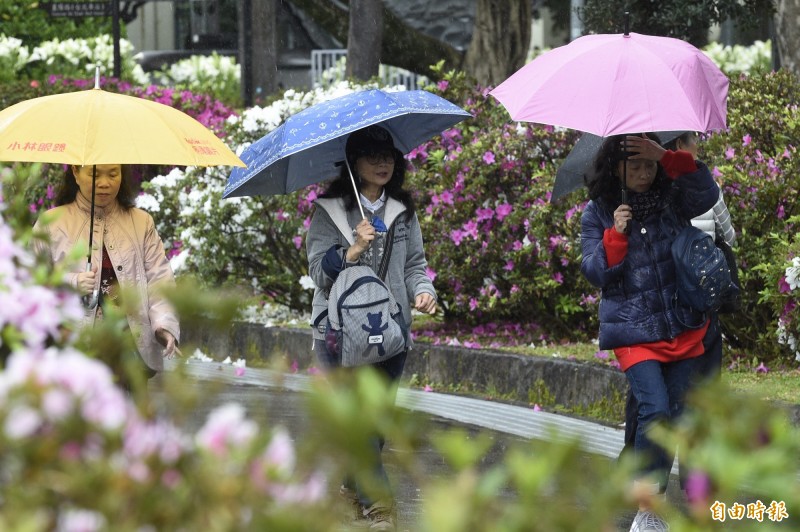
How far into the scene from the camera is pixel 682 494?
655 centimetres

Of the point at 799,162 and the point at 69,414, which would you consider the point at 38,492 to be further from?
the point at 799,162

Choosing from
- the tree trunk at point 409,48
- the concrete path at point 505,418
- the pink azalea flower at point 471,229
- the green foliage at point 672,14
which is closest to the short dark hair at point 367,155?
the concrete path at point 505,418

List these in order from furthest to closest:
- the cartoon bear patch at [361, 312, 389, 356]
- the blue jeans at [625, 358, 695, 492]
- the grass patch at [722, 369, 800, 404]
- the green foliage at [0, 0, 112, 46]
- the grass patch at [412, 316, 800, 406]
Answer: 1. the green foliage at [0, 0, 112, 46]
2. the grass patch at [412, 316, 800, 406]
3. the grass patch at [722, 369, 800, 404]
4. the cartoon bear patch at [361, 312, 389, 356]
5. the blue jeans at [625, 358, 695, 492]

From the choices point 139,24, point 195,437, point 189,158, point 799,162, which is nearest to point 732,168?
point 799,162

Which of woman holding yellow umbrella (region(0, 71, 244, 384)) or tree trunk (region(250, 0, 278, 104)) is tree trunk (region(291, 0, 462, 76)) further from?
woman holding yellow umbrella (region(0, 71, 244, 384))

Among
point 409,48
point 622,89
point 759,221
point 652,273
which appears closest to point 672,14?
point 409,48

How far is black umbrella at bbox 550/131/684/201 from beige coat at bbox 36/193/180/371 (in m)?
1.69

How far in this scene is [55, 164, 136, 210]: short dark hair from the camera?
5.68m

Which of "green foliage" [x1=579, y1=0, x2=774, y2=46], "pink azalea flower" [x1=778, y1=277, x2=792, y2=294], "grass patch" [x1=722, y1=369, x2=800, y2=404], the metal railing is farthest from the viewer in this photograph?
the metal railing

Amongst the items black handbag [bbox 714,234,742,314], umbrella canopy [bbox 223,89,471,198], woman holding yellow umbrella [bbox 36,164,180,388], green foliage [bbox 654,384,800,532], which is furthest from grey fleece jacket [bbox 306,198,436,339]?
green foliage [bbox 654,384,800,532]

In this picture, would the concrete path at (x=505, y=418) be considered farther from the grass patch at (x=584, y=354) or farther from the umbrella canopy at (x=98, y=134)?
the umbrella canopy at (x=98, y=134)

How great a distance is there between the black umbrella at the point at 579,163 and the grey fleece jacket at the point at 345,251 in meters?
0.74

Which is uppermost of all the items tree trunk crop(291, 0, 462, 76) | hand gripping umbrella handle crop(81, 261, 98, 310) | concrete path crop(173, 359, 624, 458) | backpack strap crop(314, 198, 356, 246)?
tree trunk crop(291, 0, 462, 76)

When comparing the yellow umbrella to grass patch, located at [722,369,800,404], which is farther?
grass patch, located at [722,369,800,404]
